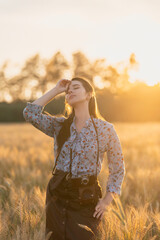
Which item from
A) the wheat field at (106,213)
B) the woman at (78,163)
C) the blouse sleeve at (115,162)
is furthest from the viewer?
the blouse sleeve at (115,162)

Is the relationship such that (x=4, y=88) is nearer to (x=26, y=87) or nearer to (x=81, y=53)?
(x=26, y=87)

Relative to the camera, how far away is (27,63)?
39.0m

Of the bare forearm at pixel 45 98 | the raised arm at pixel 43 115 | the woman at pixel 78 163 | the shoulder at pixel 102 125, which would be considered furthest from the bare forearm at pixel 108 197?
the bare forearm at pixel 45 98

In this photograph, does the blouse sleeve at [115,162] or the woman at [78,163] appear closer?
the woman at [78,163]

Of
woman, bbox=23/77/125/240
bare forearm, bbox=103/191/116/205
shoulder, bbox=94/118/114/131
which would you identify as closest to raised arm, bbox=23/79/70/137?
woman, bbox=23/77/125/240

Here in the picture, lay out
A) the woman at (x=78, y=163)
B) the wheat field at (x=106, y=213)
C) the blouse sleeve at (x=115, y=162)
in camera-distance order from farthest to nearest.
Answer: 1. the blouse sleeve at (x=115, y=162)
2. the woman at (x=78, y=163)
3. the wheat field at (x=106, y=213)

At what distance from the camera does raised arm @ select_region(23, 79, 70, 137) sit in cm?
204

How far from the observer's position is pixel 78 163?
1.97 meters

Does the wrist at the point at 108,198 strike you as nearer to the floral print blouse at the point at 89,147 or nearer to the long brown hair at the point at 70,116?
the floral print blouse at the point at 89,147

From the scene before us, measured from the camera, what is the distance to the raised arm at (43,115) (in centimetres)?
204

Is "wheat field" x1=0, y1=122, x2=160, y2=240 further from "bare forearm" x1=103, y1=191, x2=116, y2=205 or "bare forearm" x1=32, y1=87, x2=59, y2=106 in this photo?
"bare forearm" x1=32, y1=87, x2=59, y2=106

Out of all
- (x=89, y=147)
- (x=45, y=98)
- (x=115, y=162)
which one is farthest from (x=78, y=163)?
(x=45, y=98)

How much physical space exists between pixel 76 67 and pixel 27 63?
731 cm

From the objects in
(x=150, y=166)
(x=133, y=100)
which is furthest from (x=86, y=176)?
(x=133, y=100)
